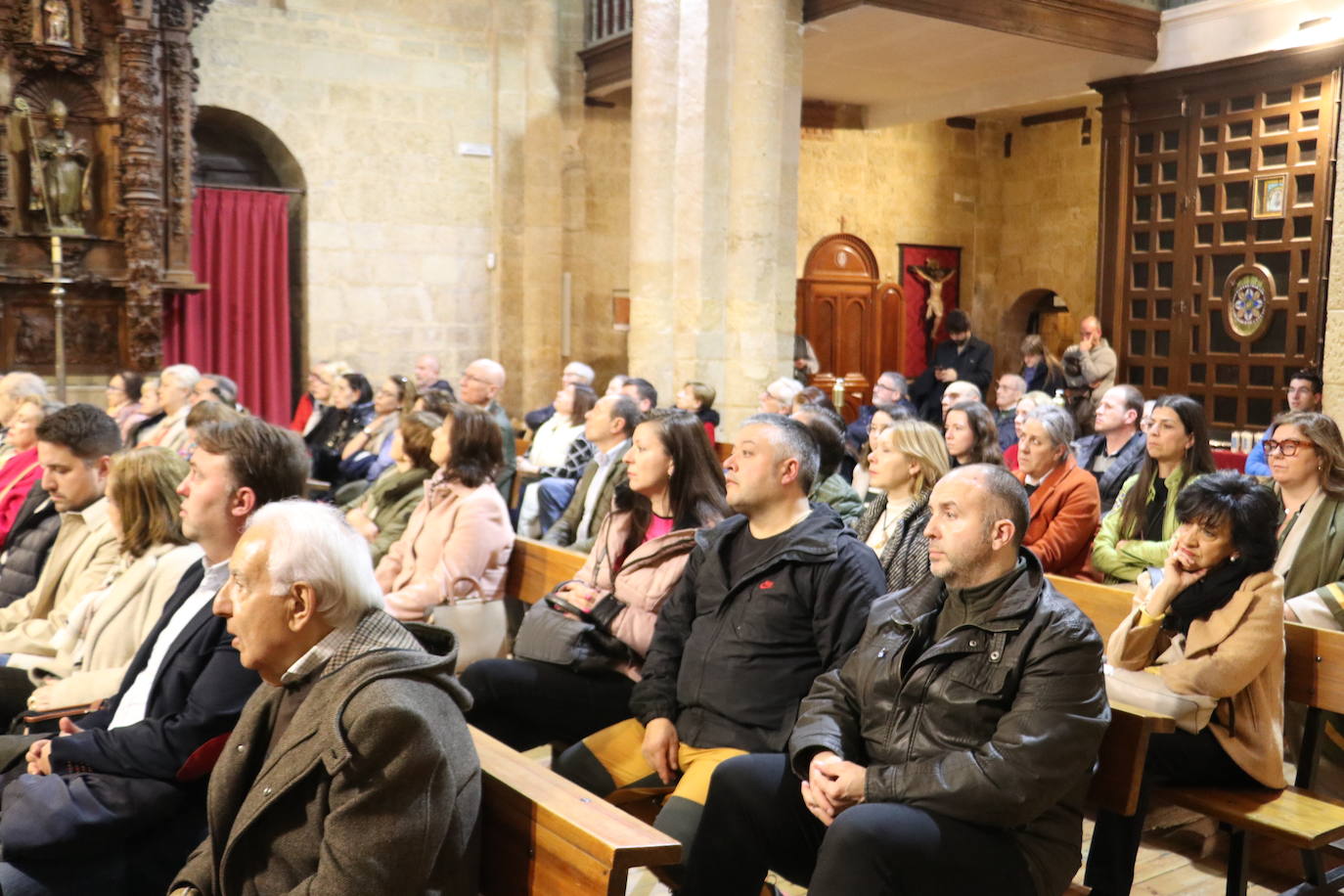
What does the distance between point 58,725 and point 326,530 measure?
4.57ft

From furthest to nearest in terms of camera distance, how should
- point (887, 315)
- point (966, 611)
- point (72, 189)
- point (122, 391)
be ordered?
point (887, 315) < point (72, 189) < point (122, 391) < point (966, 611)

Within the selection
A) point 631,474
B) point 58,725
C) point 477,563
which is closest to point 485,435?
point 477,563

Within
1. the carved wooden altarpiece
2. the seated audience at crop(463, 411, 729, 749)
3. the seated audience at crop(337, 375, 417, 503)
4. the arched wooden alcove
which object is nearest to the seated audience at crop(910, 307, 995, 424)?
the seated audience at crop(337, 375, 417, 503)

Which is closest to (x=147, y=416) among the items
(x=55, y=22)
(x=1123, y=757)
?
(x=55, y=22)

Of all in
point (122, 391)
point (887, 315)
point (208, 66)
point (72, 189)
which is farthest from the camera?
point (887, 315)

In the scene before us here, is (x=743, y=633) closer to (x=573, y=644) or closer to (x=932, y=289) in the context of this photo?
(x=573, y=644)

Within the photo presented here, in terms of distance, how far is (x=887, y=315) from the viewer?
47.4 ft

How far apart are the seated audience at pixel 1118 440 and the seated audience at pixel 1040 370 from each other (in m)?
4.27

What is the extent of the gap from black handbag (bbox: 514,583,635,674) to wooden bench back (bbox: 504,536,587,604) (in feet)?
1.62

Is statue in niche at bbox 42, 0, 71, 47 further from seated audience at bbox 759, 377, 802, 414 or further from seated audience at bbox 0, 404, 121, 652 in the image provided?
seated audience at bbox 0, 404, 121, 652

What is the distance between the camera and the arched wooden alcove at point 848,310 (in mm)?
13961

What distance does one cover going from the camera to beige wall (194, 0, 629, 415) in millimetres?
11094

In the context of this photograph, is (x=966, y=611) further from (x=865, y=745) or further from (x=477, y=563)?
(x=477, y=563)

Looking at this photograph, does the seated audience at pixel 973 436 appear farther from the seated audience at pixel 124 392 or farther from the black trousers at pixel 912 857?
the seated audience at pixel 124 392
